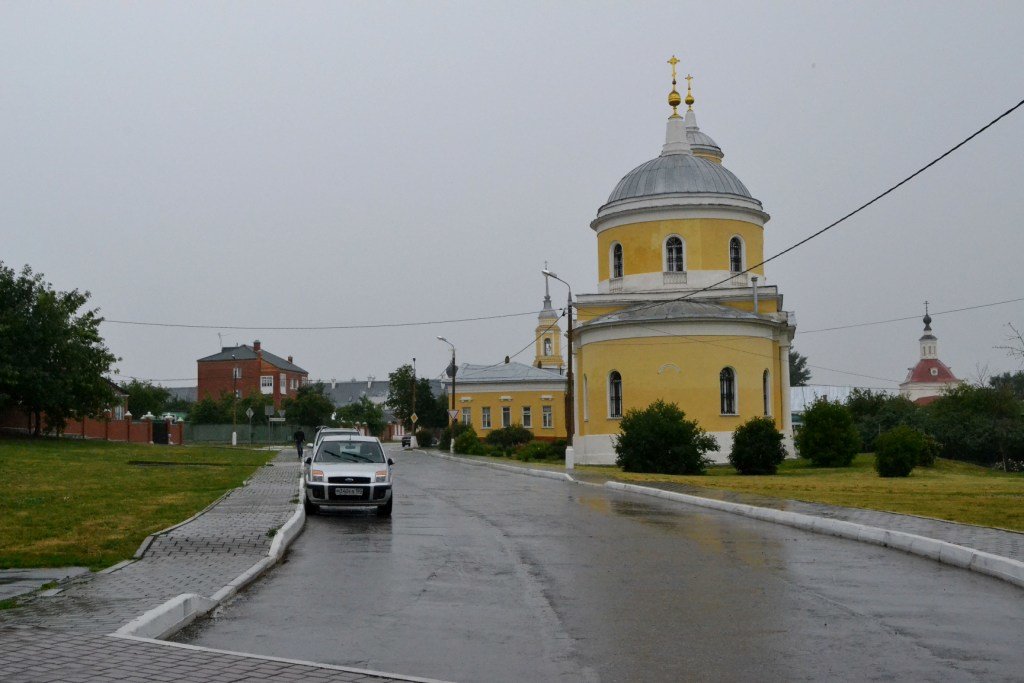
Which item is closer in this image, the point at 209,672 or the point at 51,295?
the point at 209,672

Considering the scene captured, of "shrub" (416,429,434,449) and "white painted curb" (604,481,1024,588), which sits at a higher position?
"shrub" (416,429,434,449)

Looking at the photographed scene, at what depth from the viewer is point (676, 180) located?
1959 inches

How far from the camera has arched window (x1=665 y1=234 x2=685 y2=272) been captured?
161ft

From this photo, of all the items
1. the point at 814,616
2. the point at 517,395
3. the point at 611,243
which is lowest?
the point at 814,616

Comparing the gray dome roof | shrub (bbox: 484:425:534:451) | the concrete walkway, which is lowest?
the concrete walkway

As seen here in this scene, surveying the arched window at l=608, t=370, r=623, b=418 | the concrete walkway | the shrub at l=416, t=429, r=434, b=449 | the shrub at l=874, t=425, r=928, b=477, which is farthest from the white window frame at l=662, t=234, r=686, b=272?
the shrub at l=416, t=429, r=434, b=449

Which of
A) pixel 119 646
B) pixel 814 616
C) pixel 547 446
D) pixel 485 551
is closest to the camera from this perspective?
pixel 119 646

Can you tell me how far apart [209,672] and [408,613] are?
9.45 feet

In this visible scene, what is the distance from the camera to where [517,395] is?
80812 millimetres

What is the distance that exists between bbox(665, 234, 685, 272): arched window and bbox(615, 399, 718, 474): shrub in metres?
13.7

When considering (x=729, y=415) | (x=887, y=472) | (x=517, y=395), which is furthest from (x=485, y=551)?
(x=517, y=395)

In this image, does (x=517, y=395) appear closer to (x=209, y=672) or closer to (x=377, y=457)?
(x=377, y=457)

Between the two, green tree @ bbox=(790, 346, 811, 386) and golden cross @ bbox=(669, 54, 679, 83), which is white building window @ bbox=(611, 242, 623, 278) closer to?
golden cross @ bbox=(669, 54, 679, 83)

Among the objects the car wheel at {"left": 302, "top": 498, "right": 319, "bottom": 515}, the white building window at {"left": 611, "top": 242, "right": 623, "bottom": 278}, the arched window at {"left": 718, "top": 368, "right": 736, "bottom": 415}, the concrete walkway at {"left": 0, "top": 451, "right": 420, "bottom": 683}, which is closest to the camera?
the concrete walkway at {"left": 0, "top": 451, "right": 420, "bottom": 683}
